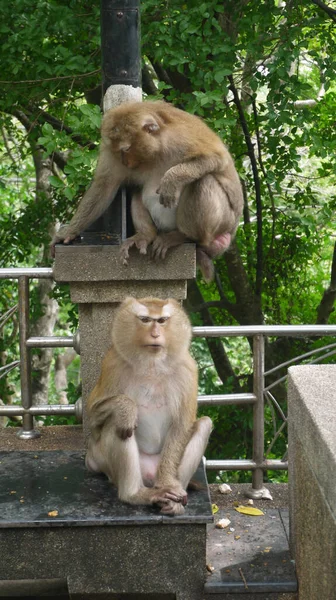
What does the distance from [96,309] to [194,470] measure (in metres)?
1.07

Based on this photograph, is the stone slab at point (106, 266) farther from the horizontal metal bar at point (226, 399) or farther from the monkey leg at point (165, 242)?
the horizontal metal bar at point (226, 399)

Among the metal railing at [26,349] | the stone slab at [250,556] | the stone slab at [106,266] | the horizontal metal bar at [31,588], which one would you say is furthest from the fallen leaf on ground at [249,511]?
the stone slab at [106,266]

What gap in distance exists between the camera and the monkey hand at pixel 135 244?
4.31 metres

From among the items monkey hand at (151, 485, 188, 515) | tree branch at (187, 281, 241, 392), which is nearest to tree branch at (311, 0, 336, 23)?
tree branch at (187, 281, 241, 392)

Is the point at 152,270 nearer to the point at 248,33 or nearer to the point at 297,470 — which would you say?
the point at 297,470

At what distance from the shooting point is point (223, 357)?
9219mm

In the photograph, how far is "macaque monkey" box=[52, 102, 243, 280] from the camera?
4422 millimetres

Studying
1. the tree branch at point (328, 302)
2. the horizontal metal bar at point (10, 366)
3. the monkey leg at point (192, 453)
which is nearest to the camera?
the monkey leg at point (192, 453)

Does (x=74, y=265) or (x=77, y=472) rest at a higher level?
(x=74, y=265)

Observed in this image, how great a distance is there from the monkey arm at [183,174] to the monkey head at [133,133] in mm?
166

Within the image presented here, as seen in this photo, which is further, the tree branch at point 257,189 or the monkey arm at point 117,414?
the tree branch at point 257,189

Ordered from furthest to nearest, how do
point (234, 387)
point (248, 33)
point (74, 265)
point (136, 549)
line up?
point (234, 387), point (248, 33), point (74, 265), point (136, 549)

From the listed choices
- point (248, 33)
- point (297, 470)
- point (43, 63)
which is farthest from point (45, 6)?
point (297, 470)

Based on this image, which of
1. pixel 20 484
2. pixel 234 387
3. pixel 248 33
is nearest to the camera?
pixel 20 484
